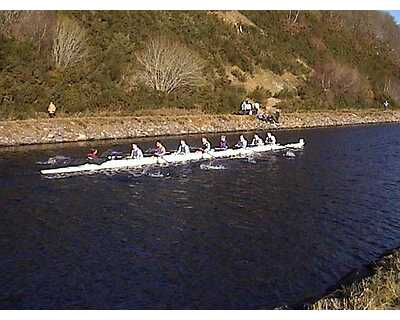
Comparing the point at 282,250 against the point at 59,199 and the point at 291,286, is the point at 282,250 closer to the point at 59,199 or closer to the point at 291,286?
the point at 291,286

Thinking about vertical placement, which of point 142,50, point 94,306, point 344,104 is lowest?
point 94,306

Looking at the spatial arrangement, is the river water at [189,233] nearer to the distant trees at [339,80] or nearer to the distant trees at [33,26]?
the distant trees at [33,26]

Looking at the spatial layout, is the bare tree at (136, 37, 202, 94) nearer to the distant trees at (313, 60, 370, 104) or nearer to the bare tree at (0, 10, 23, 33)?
the bare tree at (0, 10, 23, 33)

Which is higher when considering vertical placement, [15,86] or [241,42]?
[241,42]

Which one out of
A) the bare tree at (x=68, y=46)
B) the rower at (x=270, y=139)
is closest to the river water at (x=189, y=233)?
the rower at (x=270, y=139)

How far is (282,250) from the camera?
47.1 feet

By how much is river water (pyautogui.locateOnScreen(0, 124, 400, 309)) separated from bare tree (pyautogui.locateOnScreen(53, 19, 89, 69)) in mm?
15078

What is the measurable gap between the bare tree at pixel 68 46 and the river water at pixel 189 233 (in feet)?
49.5

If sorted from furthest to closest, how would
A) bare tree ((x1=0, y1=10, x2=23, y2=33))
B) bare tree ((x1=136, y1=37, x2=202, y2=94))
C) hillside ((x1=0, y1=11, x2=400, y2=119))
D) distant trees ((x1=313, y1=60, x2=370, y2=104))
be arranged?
distant trees ((x1=313, y1=60, x2=370, y2=104)) → bare tree ((x1=136, y1=37, x2=202, y2=94)) → hillside ((x1=0, y1=11, x2=400, y2=119)) → bare tree ((x1=0, y1=10, x2=23, y2=33))

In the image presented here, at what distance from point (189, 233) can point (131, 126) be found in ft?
75.1

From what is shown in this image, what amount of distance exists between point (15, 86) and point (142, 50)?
14.8m

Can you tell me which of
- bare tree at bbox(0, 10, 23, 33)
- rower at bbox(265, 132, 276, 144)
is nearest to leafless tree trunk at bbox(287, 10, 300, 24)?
rower at bbox(265, 132, 276, 144)

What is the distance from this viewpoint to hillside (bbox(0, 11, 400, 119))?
3809 cm
